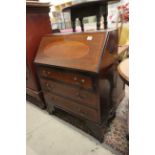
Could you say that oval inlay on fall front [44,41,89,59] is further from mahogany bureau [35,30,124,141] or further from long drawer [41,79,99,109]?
long drawer [41,79,99,109]

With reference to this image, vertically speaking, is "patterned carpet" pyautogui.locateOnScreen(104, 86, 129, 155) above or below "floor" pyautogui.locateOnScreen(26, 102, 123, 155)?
above

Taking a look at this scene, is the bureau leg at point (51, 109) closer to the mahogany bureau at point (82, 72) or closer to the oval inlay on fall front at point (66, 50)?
the mahogany bureau at point (82, 72)

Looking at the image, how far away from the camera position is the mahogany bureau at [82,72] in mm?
1080

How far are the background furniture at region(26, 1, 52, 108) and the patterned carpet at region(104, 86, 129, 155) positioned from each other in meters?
1.01

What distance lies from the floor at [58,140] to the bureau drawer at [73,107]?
255 millimetres

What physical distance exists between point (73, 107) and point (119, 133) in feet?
1.78

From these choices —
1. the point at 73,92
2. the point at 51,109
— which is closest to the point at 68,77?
the point at 73,92

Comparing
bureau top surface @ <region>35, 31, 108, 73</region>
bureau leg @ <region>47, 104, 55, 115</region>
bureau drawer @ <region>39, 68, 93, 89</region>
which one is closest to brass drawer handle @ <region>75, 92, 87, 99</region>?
bureau drawer @ <region>39, 68, 93, 89</region>

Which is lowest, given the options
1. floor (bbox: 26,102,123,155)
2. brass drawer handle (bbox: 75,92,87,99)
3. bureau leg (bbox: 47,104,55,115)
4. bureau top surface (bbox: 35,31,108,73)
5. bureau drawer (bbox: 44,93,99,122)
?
floor (bbox: 26,102,123,155)

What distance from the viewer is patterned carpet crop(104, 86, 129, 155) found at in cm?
125

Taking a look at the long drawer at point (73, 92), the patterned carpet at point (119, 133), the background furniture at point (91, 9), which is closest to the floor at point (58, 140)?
the patterned carpet at point (119, 133)

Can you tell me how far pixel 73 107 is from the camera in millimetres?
1415

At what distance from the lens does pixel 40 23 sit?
5.71ft
